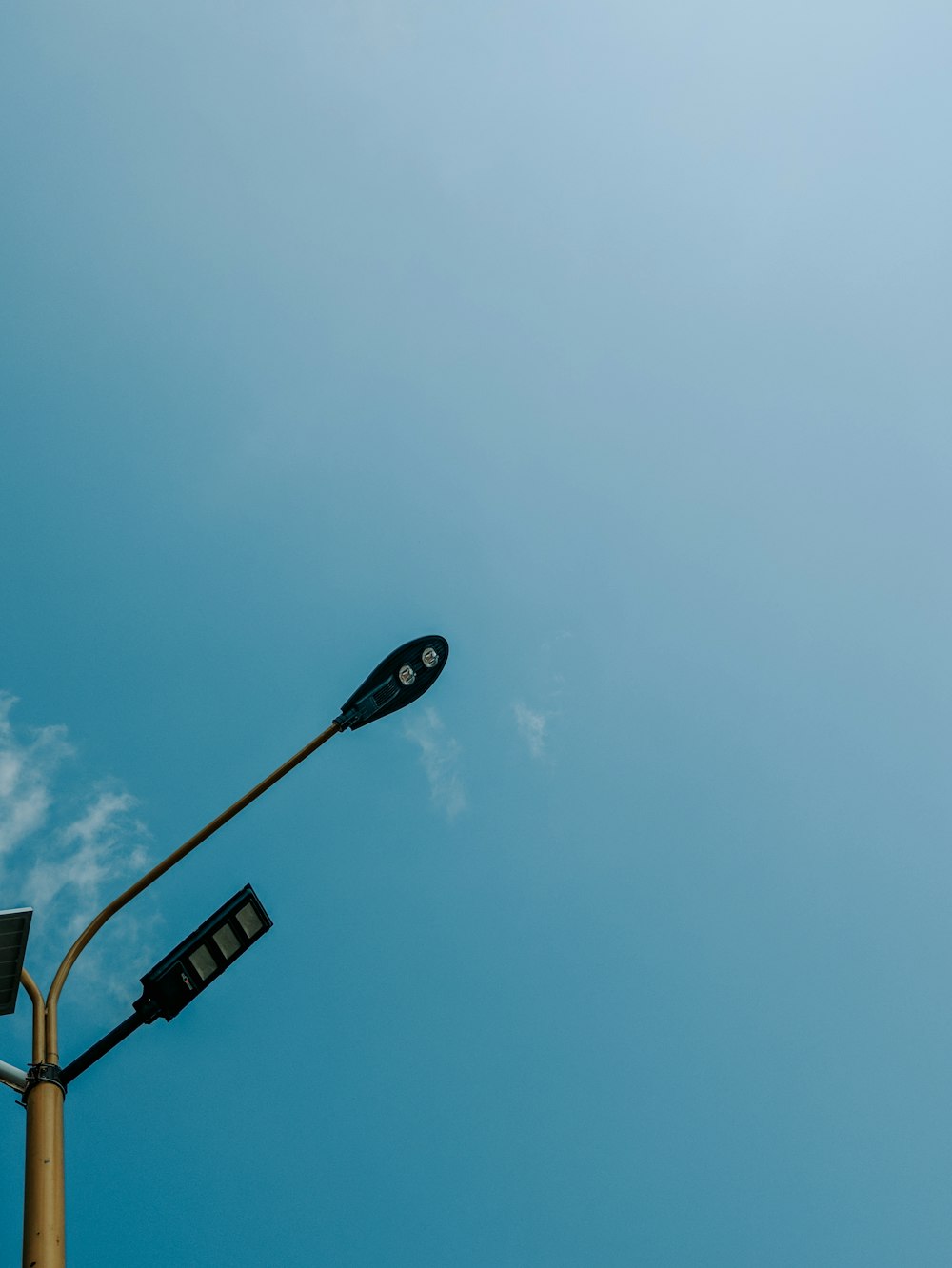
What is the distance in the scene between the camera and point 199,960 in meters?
6.99

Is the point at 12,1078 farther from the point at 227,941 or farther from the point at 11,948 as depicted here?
the point at 227,941

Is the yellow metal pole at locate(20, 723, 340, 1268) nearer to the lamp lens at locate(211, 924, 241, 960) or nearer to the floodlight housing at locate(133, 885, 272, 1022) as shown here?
the floodlight housing at locate(133, 885, 272, 1022)

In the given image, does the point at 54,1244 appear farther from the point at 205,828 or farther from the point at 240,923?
the point at 205,828

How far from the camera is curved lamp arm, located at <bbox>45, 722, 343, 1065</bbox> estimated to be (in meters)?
6.80

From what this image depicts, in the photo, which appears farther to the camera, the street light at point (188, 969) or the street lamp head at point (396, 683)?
the street lamp head at point (396, 683)

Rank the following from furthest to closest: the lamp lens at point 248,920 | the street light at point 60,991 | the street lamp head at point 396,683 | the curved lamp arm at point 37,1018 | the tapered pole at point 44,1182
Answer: the street lamp head at point 396,683
the lamp lens at point 248,920
the curved lamp arm at point 37,1018
the street light at point 60,991
the tapered pole at point 44,1182

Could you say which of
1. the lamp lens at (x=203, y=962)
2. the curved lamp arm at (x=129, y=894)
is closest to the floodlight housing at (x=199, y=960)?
the lamp lens at (x=203, y=962)

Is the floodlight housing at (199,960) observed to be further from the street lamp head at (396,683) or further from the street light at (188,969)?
the street lamp head at (396,683)

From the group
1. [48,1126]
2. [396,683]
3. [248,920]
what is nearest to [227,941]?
[248,920]

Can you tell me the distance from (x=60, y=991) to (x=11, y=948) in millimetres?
601

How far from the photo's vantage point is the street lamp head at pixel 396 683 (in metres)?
8.89

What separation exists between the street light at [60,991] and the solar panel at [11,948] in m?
0.11

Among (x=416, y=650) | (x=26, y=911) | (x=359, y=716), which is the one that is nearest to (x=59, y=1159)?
(x=26, y=911)

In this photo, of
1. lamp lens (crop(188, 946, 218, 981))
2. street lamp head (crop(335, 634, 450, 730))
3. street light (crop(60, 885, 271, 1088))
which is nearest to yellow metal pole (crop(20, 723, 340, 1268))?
street light (crop(60, 885, 271, 1088))
